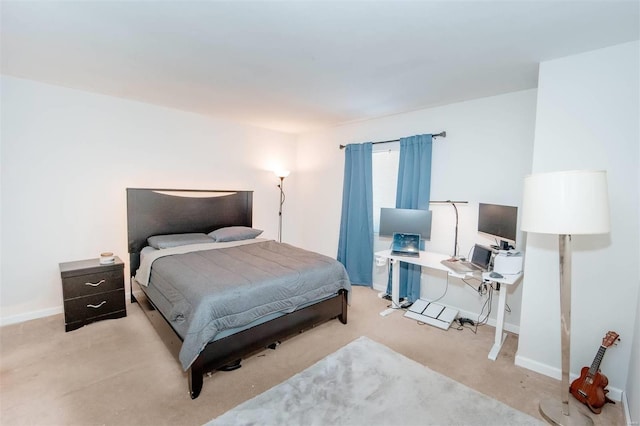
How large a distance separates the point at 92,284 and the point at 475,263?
3823mm

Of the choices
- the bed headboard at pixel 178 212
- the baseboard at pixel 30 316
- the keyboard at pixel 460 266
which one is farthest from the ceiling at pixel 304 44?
the baseboard at pixel 30 316

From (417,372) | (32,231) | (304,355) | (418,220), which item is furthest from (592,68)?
(32,231)

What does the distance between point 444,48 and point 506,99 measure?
1330mm

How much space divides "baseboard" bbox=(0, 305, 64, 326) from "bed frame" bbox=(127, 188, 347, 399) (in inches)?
27.4

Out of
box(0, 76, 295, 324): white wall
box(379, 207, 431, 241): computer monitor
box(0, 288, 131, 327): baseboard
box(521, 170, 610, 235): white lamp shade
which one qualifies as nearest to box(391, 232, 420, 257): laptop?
box(379, 207, 431, 241): computer monitor

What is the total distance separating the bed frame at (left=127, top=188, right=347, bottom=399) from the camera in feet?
6.91

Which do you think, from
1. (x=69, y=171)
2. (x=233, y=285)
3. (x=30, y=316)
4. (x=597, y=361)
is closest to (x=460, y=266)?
(x=597, y=361)

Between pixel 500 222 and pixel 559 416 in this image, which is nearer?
pixel 559 416

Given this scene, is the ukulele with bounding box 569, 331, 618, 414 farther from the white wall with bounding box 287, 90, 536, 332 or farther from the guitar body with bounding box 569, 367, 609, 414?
the white wall with bounding box 287, 90, 536, 332

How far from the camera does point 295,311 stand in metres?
2.56

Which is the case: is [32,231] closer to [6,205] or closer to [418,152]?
[6,205]

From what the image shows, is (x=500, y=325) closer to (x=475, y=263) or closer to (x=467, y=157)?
(x=475, y=263)

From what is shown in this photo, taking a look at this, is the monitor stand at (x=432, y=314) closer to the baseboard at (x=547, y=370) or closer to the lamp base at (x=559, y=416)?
the baseboard at (x=547, y=370)

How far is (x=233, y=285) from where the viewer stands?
2244 mm
